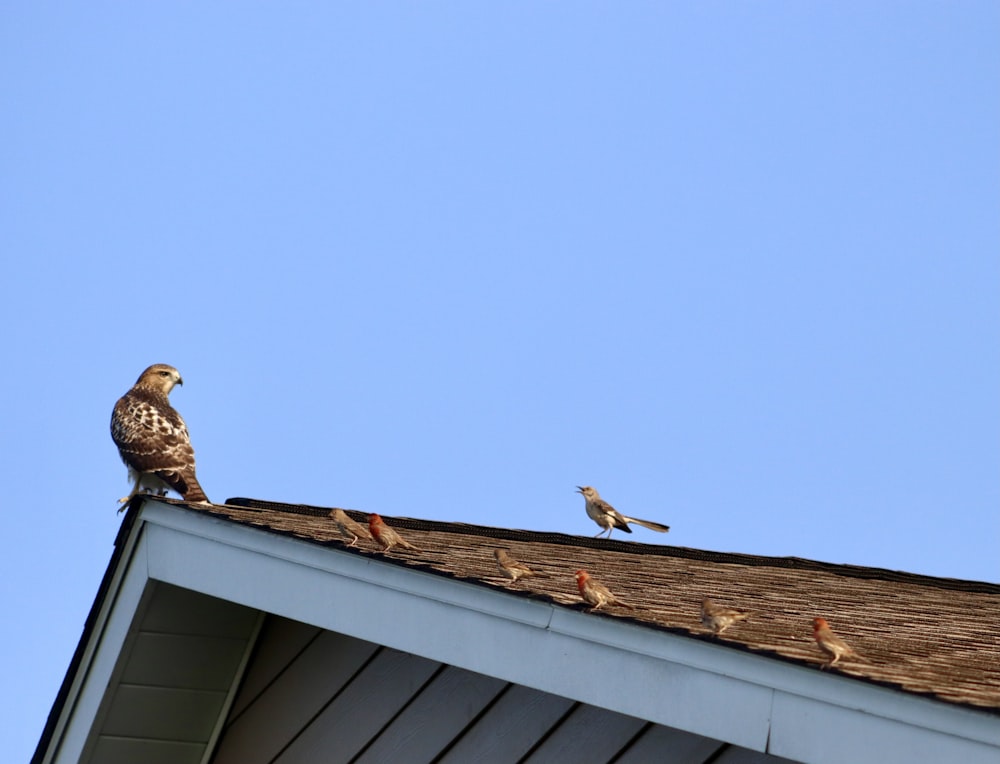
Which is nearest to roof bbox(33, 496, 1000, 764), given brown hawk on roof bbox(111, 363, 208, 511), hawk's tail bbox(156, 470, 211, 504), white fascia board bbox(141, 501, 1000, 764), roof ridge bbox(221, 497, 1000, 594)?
white fascia board bbox(141, 501, 1000, 764)

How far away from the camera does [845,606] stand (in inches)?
227

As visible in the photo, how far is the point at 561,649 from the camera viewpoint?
363 centimetres

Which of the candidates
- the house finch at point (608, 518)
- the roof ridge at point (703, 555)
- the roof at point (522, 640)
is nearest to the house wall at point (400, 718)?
the roof at point (522, 640)

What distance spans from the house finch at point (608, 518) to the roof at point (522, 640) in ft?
17.6

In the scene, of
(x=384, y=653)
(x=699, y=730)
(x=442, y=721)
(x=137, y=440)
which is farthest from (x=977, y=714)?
(x=137, y=440)

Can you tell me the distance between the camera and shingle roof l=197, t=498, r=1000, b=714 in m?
3.28

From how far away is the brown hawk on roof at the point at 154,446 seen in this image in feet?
27.7

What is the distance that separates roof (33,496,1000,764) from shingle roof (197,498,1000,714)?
0.07 ft

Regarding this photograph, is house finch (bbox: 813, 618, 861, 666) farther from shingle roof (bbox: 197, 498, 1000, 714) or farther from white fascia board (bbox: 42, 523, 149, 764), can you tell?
white fascia board (bbox: 42, 523, 149, 764)

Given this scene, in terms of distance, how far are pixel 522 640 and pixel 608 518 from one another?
8.97 m

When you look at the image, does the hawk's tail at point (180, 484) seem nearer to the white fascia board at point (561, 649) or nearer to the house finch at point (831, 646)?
the white fascia board at point (561, 649)

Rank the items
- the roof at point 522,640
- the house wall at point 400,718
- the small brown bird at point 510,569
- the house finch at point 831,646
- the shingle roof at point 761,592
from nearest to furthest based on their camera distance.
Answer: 1. the roof at point 522,640
2. the house finch at point 831,646
3. the shingle roof at point 761,592
4. the house wall at point 400,718
5. the small brown bird at point 510,569

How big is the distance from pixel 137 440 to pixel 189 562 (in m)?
3.94

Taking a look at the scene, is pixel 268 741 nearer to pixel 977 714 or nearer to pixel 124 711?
pixel 124 711
